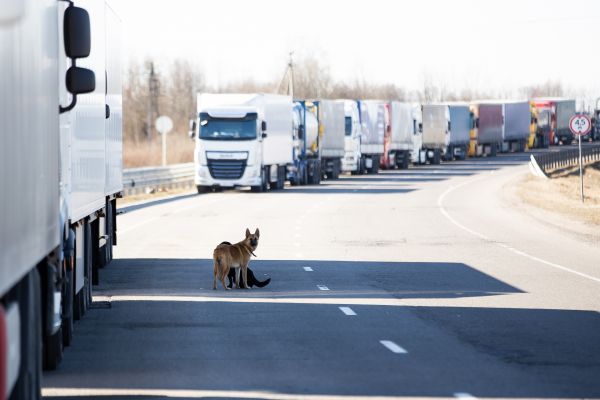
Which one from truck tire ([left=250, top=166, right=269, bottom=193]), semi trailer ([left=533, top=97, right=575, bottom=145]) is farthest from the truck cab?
semi trailer ([left=533, top=97, right=575, bottom=145])

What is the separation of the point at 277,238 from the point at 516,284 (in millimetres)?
9731

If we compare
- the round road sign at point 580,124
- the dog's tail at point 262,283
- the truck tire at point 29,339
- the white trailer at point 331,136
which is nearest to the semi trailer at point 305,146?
the white trailer at point 331,136

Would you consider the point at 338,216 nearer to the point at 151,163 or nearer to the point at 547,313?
the point at 547,313

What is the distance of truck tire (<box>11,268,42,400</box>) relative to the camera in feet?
24.7

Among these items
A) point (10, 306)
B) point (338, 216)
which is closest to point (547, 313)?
point (10, 306)

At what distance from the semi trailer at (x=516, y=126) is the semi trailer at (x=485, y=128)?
882mm

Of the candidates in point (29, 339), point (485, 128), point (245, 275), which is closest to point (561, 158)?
point (485, 128)

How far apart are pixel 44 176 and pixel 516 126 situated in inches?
4052

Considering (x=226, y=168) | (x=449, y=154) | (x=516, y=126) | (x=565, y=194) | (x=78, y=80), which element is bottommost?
(x=565, y=194)

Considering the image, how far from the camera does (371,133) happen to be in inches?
2940

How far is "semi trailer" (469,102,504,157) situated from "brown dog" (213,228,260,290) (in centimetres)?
8163

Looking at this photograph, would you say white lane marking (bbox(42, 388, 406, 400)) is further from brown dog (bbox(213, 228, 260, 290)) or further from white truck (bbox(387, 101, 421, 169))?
white truck (bbox(387, 101, 421, 169))

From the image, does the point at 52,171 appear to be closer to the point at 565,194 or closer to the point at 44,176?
the point at 44,176

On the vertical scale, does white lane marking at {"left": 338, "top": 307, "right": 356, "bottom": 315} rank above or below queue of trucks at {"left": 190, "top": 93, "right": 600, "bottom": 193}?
below
